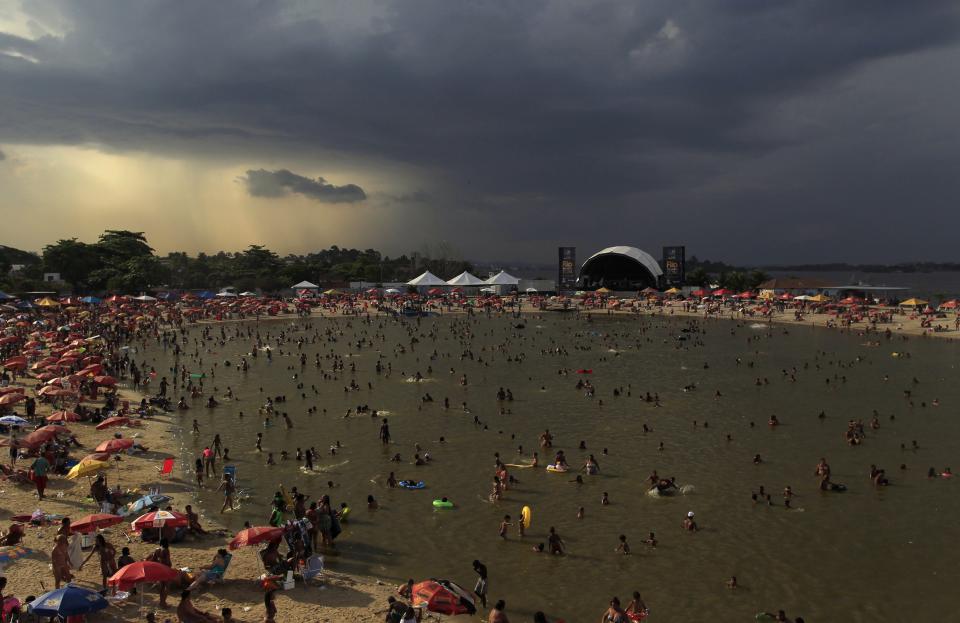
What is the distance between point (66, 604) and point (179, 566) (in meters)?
3.82

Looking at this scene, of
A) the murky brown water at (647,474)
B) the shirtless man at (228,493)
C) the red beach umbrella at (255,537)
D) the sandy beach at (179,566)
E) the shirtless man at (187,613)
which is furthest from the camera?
the shirtless man at (228,493)

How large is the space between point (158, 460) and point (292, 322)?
165ft

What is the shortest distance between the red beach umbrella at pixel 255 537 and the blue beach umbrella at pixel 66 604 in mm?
2992

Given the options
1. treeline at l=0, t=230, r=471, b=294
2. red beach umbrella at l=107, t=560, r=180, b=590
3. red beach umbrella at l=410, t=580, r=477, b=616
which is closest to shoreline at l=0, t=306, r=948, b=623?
red beach umbrella at l=107, t=560, r=180, b=590

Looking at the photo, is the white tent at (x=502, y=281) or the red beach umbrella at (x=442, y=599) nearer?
the red beach umbrella at (x=442, y=599)

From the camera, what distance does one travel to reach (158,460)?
21719mm

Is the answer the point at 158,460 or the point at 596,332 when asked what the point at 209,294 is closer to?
the point at 596,332

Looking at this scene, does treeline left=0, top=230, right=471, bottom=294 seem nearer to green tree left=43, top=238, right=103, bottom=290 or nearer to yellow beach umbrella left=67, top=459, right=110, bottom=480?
green tree left=43, top=238, right=103, bottom=290

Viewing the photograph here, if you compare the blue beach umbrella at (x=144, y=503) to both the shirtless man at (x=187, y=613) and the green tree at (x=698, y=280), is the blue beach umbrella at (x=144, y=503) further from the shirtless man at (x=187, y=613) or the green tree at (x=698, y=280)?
the green tree at (x=698, y=280)

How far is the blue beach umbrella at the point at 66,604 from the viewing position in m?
9.64

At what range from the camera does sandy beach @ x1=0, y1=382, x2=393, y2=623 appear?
11.8 meters

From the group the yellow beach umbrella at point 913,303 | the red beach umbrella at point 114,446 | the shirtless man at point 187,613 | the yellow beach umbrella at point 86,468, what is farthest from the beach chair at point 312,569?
the yellow beach umbrella at point 913,303

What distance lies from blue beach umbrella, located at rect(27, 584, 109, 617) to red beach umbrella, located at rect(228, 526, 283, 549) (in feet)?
9.82

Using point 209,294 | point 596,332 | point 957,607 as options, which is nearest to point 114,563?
point 957,607
